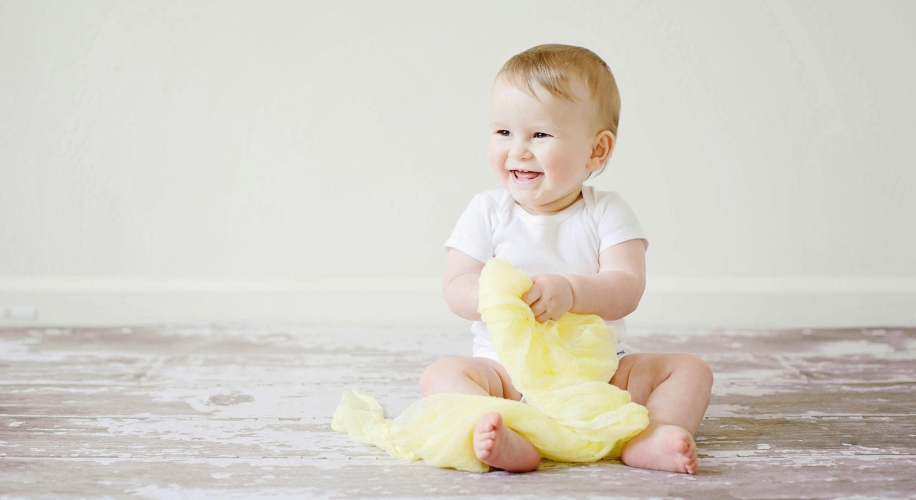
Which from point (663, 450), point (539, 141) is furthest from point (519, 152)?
point (663, 450)

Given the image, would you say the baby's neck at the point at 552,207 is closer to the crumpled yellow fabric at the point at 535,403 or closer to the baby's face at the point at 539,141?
the baby's face at the point at 539,141

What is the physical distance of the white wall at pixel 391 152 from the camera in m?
1.83

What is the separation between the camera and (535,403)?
1012 millimetres

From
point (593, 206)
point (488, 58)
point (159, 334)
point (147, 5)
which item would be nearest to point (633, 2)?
point (488, 58)

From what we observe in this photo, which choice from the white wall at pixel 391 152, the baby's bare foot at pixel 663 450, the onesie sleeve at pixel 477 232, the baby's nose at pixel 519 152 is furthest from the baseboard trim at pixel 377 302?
the baby's bare foot at pixel 663 450

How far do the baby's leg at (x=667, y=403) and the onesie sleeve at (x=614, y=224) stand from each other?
0.55 feet

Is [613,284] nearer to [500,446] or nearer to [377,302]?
[500,446]

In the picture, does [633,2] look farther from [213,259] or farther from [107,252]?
[107,252]

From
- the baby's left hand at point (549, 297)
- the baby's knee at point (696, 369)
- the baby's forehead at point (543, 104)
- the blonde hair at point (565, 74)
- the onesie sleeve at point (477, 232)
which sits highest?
the blonde hair at point (565, 74)

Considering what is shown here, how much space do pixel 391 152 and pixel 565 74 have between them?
0.82 metres

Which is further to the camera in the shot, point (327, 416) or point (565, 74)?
point (327, 416)

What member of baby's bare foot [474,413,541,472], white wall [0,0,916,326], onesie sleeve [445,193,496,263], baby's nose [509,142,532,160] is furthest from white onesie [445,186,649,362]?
white wall [0,0,916,326]

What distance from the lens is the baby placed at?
1.08 metres

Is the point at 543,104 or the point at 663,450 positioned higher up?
the point at 543,104
